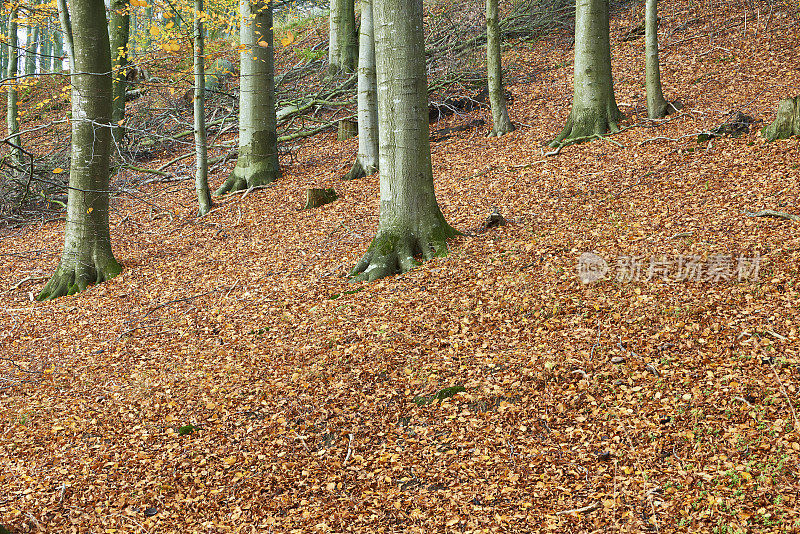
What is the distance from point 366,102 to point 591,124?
4192mm

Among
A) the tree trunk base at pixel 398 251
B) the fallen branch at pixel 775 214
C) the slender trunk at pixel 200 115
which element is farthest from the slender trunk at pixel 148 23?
the fallen branch at pixel 775 214

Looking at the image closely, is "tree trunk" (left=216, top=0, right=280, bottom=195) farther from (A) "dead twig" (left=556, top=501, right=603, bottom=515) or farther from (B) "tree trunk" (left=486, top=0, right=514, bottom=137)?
(A) "dead twig" (left=556, top=501, right=603, bottom=515)

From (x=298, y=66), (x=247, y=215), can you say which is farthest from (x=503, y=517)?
(x=298, y=66)

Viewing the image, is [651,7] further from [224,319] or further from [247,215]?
[224,319]

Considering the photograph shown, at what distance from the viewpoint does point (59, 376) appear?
21.0 ft

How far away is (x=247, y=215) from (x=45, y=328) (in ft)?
13.1

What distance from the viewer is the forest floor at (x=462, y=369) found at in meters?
3.78

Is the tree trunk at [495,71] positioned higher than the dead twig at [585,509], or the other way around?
the tree trunk at [495,71]

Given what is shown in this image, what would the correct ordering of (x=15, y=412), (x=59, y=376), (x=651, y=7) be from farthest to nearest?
1. (x=651, y=7)
2. (x=59, y=376)
3. (x=15, y=412)

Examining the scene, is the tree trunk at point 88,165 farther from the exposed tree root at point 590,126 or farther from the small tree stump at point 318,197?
the exposed tree root at point 590,126

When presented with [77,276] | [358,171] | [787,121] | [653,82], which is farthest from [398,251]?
[653,82]

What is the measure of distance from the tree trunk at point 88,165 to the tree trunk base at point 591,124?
7451 mm

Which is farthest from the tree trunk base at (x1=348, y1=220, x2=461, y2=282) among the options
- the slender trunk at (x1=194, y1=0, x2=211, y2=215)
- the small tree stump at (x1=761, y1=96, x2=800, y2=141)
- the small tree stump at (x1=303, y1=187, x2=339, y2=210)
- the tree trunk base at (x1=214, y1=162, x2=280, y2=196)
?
the tree trunk base at (x1=214, y1=162, x2=280, y2=196)

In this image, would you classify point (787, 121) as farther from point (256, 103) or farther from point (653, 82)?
point (256, 103)
